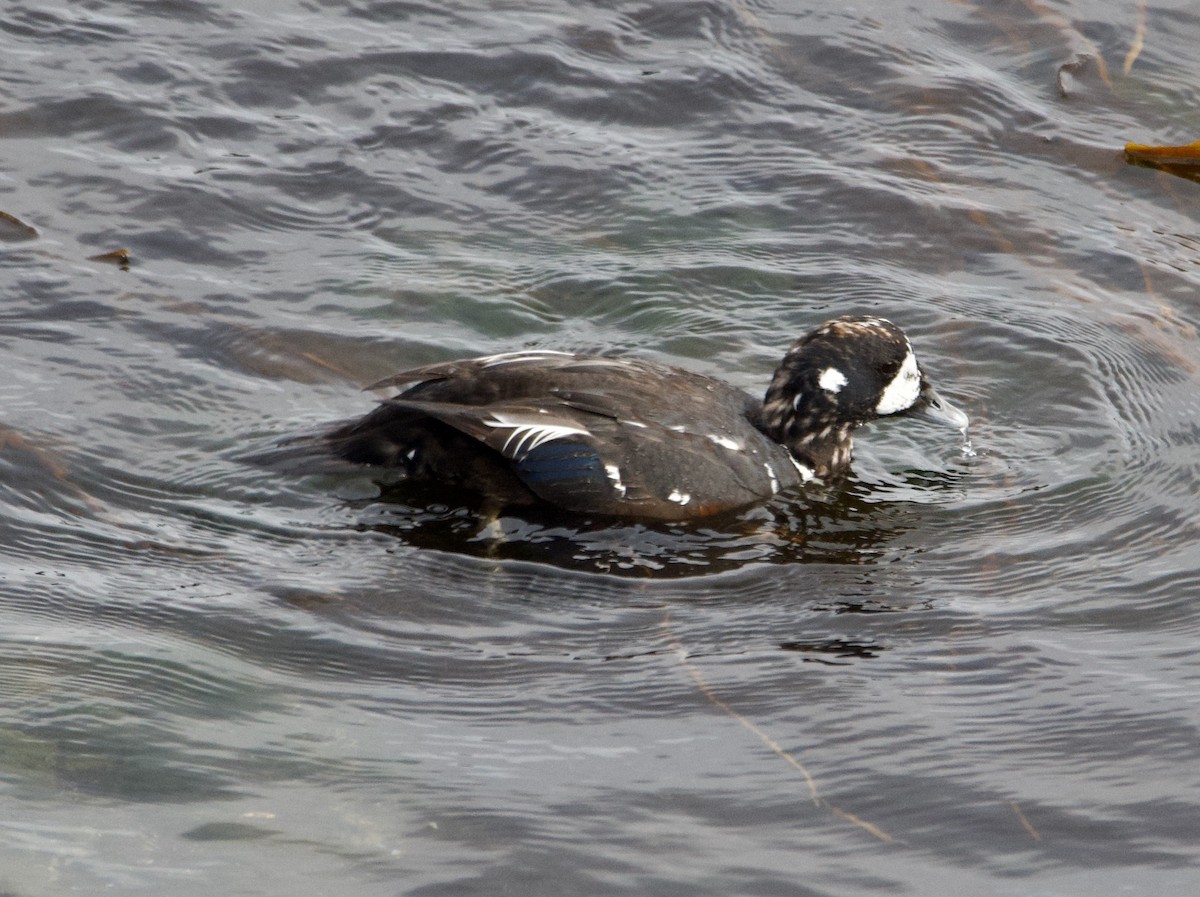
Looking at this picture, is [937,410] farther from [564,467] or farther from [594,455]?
[564,467]

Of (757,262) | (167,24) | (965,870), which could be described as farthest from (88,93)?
(965,870)

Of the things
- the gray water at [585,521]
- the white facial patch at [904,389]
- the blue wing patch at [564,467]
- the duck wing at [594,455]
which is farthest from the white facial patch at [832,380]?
the blue wing patch at [564,467]

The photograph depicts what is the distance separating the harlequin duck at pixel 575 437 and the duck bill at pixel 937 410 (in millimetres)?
695

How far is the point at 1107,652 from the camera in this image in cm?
564

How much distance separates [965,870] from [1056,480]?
2.91 m

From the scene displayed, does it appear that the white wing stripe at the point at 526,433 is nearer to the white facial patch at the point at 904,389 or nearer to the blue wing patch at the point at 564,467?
the blue wing patch at the point at 564,467

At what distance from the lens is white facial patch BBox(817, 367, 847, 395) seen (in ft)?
23.9

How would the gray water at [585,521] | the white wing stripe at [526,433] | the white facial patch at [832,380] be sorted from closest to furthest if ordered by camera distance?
the gray water at [585,521] → the white wing stripe at [526,433] → the white facial patch at [832,380]

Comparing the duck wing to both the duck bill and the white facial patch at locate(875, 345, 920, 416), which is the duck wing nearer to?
the white facial patch at locate(875, 345, 920, 416)

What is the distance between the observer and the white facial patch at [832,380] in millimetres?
7277

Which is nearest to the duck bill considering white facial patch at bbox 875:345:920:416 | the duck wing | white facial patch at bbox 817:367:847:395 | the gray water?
white facial patch at bbox 875:345:920:416

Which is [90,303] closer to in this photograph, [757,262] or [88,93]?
[88,93]

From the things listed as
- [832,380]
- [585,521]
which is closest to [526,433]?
[585,521]

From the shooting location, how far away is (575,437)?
21.7 ft
